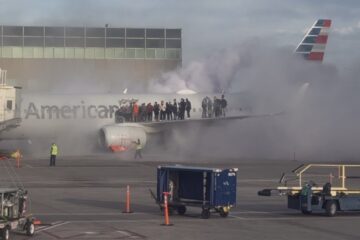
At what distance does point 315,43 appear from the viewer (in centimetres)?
6888

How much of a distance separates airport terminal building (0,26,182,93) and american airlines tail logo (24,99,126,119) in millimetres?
31414

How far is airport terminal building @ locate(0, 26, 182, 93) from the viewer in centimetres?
8850

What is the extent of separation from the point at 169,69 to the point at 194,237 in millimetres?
75523

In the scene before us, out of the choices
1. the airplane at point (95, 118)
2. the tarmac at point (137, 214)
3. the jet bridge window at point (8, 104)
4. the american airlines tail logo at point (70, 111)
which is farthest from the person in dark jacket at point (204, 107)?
the tarmac at point (137, 214)

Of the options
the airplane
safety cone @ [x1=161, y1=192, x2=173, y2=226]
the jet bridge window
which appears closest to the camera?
safety cone @ [x1=161, y1=192, x2=173, y2=226]

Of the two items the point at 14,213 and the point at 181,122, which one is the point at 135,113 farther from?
the point at 14,213

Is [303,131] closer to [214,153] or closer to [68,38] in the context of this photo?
[214,153]

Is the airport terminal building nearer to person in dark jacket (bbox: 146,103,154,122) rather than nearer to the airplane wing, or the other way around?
person in dark jacket (bbox: 146,103,154,122)

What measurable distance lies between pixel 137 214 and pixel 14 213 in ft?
17.9

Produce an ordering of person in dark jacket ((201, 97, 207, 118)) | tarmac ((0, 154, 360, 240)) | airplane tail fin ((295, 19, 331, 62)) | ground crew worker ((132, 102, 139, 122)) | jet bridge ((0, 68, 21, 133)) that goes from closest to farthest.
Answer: tarmac ((0, 154, 360, 240)) → jet bridge ((0, 68, 21, 133)) → ground crew worker ((132, 102, 139, 122)) → person in dark jacket ((201, 97, 207, 118)) → airplane tail fin ((295, 19, 331, 62))

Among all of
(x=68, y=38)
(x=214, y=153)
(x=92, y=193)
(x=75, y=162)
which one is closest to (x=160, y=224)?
(x=92, y=193)

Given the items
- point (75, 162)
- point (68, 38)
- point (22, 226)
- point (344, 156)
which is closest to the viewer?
point (22, 226)

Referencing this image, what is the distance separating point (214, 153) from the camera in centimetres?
5378

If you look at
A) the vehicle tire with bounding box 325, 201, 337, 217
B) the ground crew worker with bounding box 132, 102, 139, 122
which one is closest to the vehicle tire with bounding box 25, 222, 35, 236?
the vehicle tire with bounding box 325, 201, 337, 217
